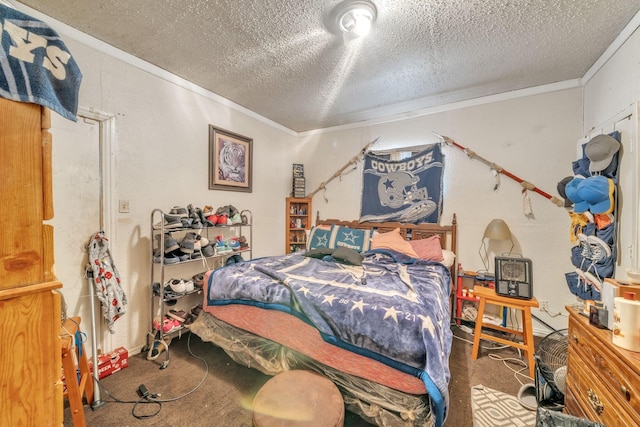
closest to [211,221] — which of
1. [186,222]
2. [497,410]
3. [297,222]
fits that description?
[186,222]

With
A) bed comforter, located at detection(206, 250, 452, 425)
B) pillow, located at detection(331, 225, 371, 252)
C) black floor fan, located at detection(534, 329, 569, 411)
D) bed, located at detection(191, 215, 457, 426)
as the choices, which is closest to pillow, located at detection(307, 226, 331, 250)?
pillow, located at detection(331, 225, 371, 252)

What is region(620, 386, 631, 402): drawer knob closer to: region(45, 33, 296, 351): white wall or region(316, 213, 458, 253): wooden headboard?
region(316, 213, 458, 253): wooden headboard

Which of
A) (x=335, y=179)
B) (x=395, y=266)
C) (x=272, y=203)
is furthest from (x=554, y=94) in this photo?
(x=272, y=203)

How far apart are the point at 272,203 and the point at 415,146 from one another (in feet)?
7.34

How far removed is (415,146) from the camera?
3285mm

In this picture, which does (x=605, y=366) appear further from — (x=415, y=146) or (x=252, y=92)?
(x=252, y=92)

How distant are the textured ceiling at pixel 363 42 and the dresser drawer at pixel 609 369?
6.50 ft

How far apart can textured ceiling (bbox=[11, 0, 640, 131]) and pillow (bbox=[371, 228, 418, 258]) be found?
1.71m

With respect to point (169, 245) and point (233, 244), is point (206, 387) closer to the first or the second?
point (169, 245)

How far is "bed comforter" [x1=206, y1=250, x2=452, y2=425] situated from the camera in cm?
132

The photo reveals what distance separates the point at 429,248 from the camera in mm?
2805

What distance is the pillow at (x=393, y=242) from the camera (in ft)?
9.37

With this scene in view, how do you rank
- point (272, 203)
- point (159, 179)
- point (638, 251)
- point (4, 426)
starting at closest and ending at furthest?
point (4, 426) → point (638, 251) → point (159, 179) → point (272, 203)

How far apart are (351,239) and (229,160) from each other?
6.21ft
